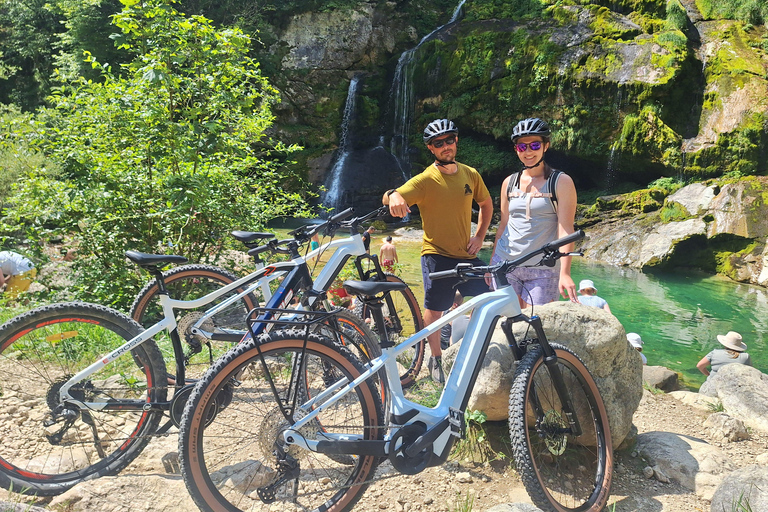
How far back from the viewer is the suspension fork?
2.55m

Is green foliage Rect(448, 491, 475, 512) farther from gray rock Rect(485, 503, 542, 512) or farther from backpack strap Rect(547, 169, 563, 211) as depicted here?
backpack strap Rect(547, 169, 563, 211)

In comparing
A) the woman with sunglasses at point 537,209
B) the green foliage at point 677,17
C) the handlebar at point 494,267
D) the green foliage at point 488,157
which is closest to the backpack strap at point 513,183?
the woman with sunglasses at point 537,209

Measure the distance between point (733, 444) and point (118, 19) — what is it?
21.9 feet

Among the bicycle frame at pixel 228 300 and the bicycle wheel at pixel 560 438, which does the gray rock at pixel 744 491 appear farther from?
the bicycle frame at pixel 228 300

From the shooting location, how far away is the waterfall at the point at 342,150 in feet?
68.6

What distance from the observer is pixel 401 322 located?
4379mm

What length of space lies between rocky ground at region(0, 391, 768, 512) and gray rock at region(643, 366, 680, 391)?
9.75 ft

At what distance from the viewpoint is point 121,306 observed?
18.6ft

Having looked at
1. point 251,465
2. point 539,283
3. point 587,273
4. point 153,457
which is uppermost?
point 539,283

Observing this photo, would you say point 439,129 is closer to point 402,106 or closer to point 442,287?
point 442,287

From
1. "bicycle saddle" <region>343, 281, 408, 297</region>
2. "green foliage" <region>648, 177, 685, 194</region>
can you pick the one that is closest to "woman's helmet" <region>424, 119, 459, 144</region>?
"bicycle saddle" <region>343, 281, 408, 297</region>

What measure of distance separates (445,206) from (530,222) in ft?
2.06

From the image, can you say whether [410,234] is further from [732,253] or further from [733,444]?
[733,444]

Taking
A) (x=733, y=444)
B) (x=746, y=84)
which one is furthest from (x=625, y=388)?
(x=746, y=84)
